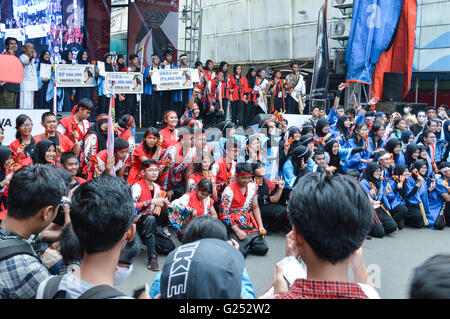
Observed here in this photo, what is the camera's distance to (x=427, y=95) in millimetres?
16125

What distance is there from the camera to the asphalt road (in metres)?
4.27

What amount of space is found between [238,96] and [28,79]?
16.6 feet

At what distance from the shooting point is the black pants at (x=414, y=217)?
6.82m

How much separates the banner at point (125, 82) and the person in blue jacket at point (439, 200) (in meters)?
5.70

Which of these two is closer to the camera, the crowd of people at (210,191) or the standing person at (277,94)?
the crowd of people at (210,191)

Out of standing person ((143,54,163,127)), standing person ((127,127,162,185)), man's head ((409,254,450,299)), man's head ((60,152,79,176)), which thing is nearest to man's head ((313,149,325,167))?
standing person ((127,127,162,185))

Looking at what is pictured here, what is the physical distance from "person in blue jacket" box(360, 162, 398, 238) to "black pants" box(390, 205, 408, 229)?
0.14 metres

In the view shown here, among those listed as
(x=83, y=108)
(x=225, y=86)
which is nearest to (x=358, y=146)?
(x=225, y=86)

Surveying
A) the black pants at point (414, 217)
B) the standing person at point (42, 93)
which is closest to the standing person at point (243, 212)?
the black pants at point (414, 217)

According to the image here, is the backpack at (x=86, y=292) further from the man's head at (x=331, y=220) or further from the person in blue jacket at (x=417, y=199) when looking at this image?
the person in blue jacket at (x=417, y=199)

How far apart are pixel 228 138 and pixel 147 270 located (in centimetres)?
272

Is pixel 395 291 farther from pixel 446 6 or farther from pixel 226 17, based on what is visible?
pixel 226 17

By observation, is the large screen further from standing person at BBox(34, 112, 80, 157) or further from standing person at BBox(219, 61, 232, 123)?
standing person at BBox(34, 112, 80, 157)

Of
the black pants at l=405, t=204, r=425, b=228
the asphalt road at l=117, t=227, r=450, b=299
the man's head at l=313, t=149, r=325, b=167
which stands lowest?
the asphalt road at l=117, t=227, r=450, b=299
